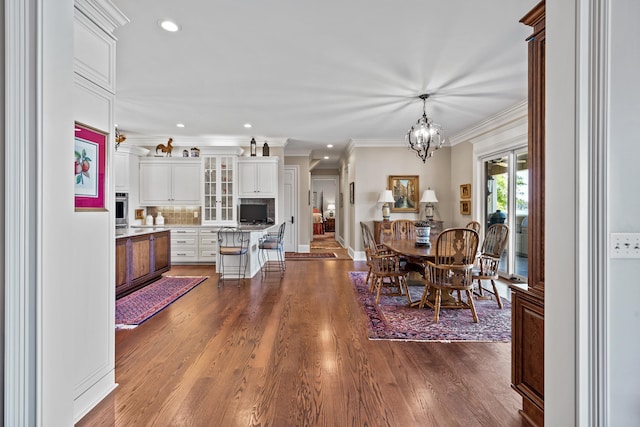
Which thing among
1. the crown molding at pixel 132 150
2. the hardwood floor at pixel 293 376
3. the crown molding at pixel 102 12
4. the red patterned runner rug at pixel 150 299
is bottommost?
the hardwood floor at pixel 293 376

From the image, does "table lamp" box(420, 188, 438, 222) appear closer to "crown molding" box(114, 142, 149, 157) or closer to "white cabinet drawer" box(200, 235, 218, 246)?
"white cabinet drawer" box(200, 235, 218, 246)

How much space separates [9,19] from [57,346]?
3.90 feet

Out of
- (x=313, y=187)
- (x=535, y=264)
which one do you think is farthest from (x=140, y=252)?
(x=313, y=187)

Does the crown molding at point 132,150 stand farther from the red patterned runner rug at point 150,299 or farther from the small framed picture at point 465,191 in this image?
the small framed picture at point 465,191

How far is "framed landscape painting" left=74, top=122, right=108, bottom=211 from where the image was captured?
68.2 inches

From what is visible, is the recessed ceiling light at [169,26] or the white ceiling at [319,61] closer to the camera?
the white ceiling at [319,61]

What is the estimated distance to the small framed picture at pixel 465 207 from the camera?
6102 mm

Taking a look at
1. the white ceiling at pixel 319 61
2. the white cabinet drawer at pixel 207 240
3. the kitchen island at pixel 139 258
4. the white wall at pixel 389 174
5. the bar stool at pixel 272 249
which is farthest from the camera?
the white wall at pixel 389 174

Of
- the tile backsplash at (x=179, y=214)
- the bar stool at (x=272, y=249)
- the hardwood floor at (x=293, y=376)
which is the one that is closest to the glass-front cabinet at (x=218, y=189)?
the tile backsplash at (x=179, y=214)

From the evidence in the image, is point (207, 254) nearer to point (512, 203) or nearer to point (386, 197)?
point (386, 197)

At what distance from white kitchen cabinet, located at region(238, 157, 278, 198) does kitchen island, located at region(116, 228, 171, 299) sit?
2.01 meters

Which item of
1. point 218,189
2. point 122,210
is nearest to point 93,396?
point 218,189

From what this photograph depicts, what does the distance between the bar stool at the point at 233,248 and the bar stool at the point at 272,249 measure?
42 centimetres

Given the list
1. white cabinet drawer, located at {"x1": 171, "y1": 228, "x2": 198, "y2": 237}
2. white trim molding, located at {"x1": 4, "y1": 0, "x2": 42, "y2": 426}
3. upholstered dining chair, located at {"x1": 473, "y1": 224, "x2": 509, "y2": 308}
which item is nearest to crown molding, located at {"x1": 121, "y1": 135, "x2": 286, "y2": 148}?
white cabinet drawer, located at {"x1": 171, "y1": 228, "x2": 198, "y2": 237}
